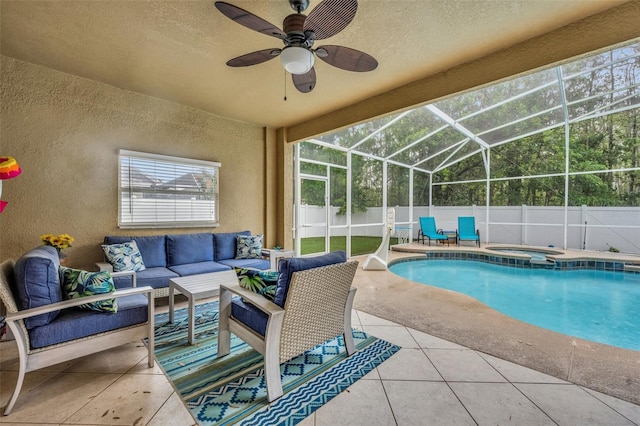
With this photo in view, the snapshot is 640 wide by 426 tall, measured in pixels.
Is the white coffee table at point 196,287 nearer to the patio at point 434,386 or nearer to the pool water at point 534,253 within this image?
the patio at point 434,386

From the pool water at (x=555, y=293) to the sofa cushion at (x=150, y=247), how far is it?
15.1ft

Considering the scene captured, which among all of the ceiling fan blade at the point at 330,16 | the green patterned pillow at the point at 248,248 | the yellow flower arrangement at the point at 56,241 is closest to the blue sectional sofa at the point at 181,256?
the green patterned pillow at the point at 248,248

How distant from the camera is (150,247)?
372 centimetres

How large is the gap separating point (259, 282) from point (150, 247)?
8.32 feet

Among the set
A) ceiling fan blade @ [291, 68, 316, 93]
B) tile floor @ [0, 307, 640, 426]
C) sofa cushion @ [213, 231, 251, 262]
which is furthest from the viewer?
sofa cushion @ [213, 231, 251, 262]

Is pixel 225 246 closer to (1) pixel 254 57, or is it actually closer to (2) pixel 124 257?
(2) pixel 124 257

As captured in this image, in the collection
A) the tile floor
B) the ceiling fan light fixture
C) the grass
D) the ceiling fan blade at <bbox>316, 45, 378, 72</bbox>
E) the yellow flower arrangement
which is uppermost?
the ceiling fan blade at <bbox>316, 45, 378, 72</bbox>

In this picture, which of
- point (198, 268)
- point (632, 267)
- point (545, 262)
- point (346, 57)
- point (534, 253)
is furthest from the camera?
point (534, 253)

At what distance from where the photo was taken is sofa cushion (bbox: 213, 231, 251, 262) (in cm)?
435

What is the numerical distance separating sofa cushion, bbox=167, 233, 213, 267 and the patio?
1.62 metres

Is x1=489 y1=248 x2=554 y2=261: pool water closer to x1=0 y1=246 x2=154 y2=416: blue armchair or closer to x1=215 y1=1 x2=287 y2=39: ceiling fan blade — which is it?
x1=215 y1=1 x2=287 y2=39: ceiling fan blade

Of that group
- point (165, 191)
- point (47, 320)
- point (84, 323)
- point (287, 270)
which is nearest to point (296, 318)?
point (287, 270)

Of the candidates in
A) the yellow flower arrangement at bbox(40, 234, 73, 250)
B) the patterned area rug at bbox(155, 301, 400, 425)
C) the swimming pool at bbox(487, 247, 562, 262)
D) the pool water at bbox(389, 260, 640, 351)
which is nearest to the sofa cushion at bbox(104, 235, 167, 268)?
the yellow flower arrangement at bbox(40, 234, 73, 250)

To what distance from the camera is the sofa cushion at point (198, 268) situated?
11.6 ft
